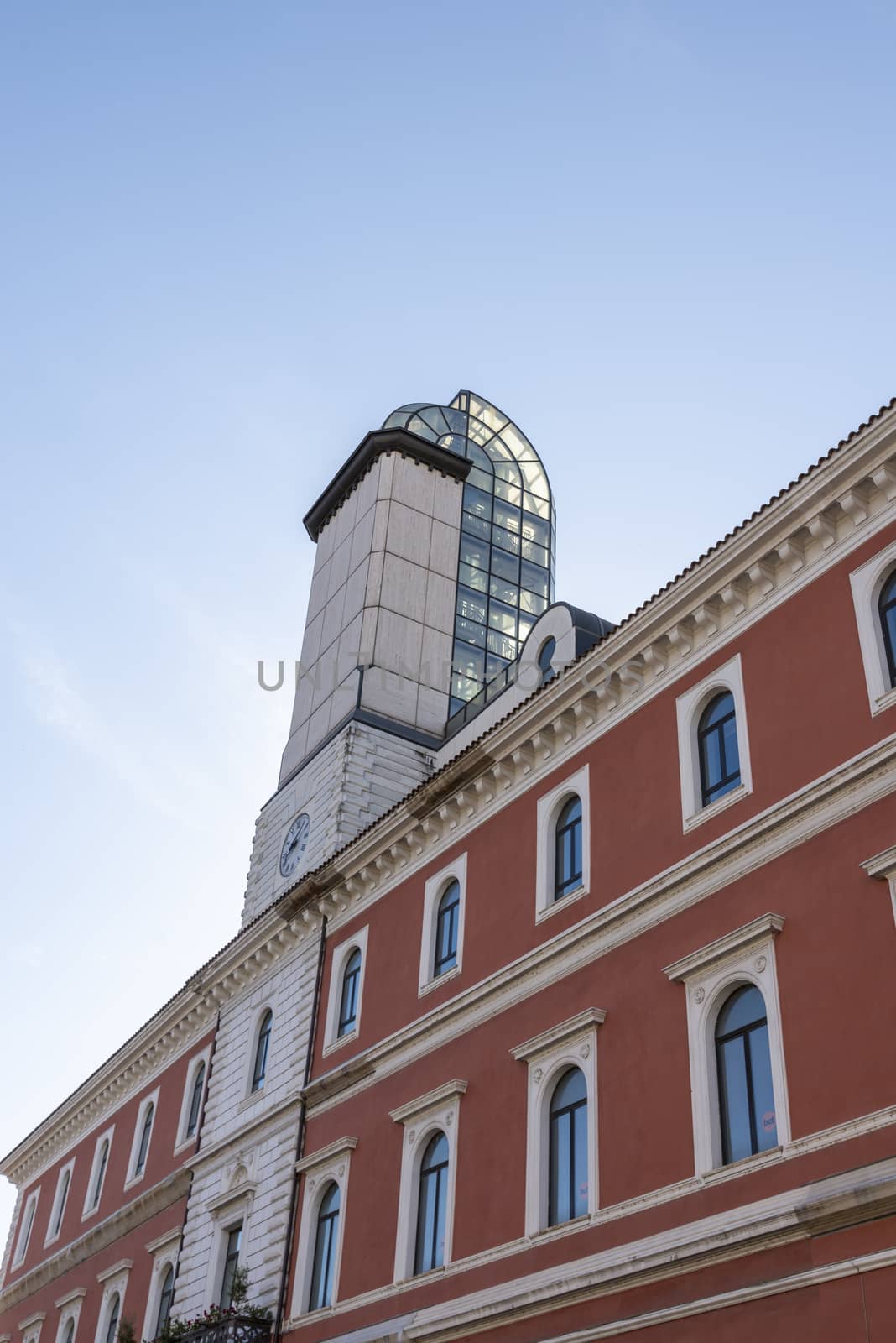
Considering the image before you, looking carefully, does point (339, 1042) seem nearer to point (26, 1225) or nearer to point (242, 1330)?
point (242, 1330)

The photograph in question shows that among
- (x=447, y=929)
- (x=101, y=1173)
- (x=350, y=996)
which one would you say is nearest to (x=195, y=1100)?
(x=101, y=1173)

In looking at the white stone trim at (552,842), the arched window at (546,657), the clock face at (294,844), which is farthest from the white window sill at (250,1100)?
the arched window at (546,657)

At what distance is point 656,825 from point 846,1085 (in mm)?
4965

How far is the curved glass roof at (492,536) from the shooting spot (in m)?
36.9

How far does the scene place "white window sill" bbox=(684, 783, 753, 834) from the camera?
16688mm

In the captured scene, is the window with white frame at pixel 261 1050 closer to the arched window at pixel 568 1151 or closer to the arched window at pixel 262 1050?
the arched window at pixel 262 1050

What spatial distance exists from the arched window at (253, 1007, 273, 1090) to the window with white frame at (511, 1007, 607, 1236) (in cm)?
965

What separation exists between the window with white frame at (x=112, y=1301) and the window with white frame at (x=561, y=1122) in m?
15.3

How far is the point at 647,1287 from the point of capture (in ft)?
48.9

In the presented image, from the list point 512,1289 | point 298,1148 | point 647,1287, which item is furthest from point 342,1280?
point 647,1287

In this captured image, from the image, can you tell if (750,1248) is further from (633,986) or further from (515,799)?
(515,799)

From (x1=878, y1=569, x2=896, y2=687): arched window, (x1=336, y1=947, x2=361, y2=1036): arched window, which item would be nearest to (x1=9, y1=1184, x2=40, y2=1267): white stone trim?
(x1=336, y1=947, x2=361, y2=1036): arched window

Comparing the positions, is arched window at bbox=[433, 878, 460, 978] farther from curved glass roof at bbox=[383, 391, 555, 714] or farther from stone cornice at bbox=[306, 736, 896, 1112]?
curved glass roof at bbox=[383, 391, 555, 714]

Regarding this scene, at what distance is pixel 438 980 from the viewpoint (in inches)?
846
